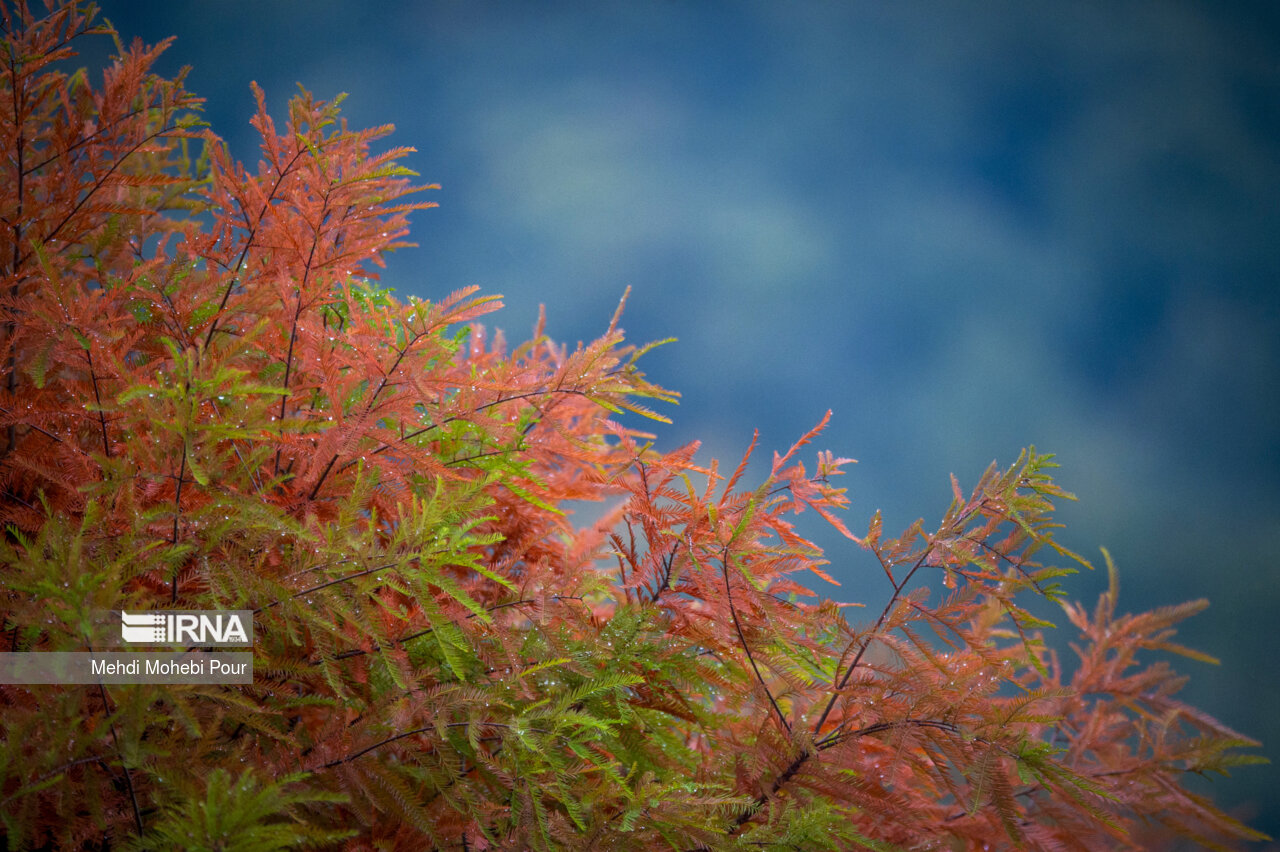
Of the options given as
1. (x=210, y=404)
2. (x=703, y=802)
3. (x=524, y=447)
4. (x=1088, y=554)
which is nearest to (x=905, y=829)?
(x=703, y=802)

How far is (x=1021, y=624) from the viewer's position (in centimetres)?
95

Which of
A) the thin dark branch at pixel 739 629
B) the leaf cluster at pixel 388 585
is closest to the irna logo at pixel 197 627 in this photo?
the leaf cluster at pixel 388 585

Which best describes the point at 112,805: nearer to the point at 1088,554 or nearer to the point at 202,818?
the point at 202,818

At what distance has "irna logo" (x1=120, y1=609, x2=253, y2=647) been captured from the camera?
0.78m

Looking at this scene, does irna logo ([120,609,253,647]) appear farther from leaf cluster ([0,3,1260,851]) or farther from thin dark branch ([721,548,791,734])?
thin dark branch ([721,548,791,734])

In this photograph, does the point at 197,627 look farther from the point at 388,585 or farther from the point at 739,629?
the point at 739,629

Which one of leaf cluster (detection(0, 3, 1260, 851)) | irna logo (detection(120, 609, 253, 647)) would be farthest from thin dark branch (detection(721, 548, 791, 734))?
irna logo (detection(120, 609, 253, 647))

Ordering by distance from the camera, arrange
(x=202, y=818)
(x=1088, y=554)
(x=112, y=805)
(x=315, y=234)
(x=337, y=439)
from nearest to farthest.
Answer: (x=202, y=818), (x=112, y=805), (x=337, y=439), (x=315, y=234), (x=1088, y=554)

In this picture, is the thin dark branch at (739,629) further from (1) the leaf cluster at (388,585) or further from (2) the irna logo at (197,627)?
(2) the irna logo at (197,627)

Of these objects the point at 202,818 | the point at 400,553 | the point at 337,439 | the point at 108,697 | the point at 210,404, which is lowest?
the point at 202,818

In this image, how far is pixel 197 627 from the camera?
0.85 m

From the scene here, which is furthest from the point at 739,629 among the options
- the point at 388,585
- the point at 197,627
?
the point at 197,627

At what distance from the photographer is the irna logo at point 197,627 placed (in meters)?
0.78

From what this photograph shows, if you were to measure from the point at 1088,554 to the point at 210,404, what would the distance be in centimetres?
581
